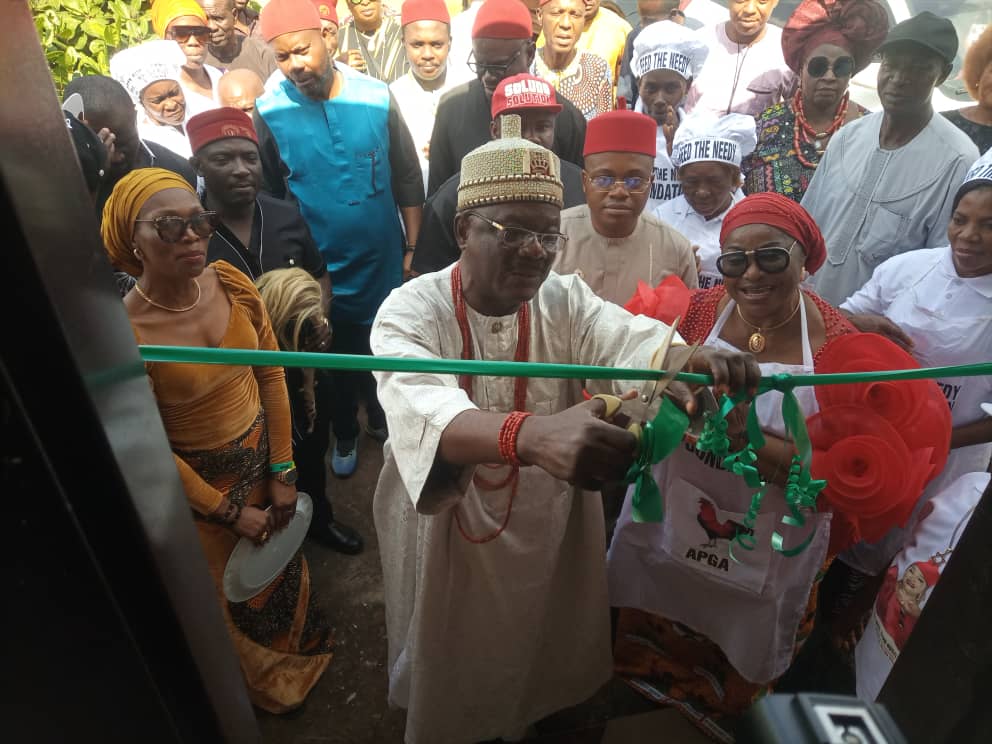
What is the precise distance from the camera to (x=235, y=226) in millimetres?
3131

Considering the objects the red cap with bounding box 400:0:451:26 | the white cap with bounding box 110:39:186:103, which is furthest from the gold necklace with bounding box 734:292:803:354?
the white cap with bounding box 110:39:186:103

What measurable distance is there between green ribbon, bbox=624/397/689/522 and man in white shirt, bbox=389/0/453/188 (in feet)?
12.7

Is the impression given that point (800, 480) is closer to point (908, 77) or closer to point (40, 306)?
point (40, 306)

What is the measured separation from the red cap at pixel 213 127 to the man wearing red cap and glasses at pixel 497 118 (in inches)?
41.3

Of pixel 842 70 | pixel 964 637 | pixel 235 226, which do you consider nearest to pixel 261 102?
pixel 235 226

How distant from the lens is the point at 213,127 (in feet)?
10.3

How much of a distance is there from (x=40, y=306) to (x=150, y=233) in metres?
1.84

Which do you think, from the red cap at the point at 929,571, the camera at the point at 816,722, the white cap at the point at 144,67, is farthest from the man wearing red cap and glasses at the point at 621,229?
the white cap at the point at 144,67

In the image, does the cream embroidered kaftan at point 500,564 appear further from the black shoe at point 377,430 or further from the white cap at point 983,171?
the black shoe at point 377,430

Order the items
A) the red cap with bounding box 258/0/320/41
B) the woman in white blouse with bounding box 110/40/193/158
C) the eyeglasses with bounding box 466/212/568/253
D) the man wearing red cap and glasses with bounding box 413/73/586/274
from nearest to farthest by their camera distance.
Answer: the eyeglasses with bounding box 466/212/568/253
the man wearing red cap and glasses with bounding box 413/73/586/274
the red cap with bounding box 258/0/320/41
the woman in white blouse with bounding box 110/40/193/158

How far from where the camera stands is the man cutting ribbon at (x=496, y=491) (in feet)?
4.99

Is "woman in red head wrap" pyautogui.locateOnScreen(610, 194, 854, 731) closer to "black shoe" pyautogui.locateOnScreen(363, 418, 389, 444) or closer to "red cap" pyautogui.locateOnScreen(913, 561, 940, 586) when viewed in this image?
"red cap" pyautogui.locateOnScreen(913, 561, 940, 586)

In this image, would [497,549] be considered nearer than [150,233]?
Yes

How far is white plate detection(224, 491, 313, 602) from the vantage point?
228cm
